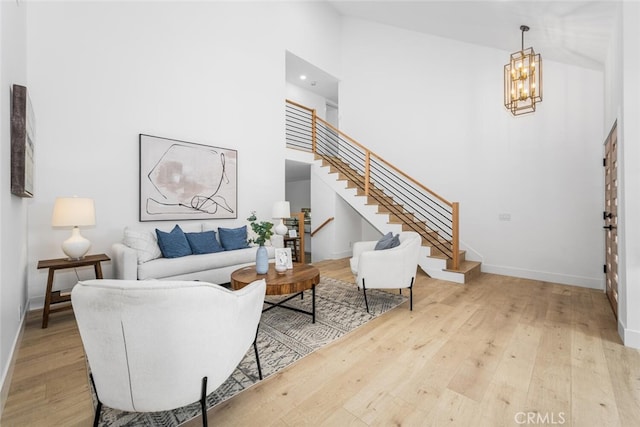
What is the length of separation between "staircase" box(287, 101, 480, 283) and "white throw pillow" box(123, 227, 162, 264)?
3427 millimetres

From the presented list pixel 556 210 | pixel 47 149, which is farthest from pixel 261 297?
pixel 556 210

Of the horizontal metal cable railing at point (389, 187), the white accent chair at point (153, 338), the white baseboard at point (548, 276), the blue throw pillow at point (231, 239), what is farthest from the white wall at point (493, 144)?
the white accent chair at point (153, 338)

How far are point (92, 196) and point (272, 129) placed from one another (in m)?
3.18

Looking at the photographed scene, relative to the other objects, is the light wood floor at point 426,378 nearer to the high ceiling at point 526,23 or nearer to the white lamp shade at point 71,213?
the white lamp shade at point 71,213

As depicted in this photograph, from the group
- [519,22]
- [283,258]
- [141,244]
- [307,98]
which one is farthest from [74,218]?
[307,98]

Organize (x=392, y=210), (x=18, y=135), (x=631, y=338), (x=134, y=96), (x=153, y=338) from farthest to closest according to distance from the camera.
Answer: (x=392, y=210), (x=134, y=96), (x=631, y=338), (x=18, y=135), (x=153, y=338)

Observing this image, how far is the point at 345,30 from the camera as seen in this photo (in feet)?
23.9

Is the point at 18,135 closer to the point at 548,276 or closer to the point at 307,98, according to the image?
→ the point at 548,276


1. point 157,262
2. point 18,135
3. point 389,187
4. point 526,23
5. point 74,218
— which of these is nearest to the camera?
point 18,135

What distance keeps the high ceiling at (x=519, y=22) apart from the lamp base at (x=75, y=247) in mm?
5542

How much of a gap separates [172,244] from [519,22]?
5378 mm

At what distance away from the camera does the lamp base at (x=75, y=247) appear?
9.89 feet

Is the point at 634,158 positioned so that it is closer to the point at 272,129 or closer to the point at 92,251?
the point at 272,129

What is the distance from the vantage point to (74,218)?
9.63 ft
